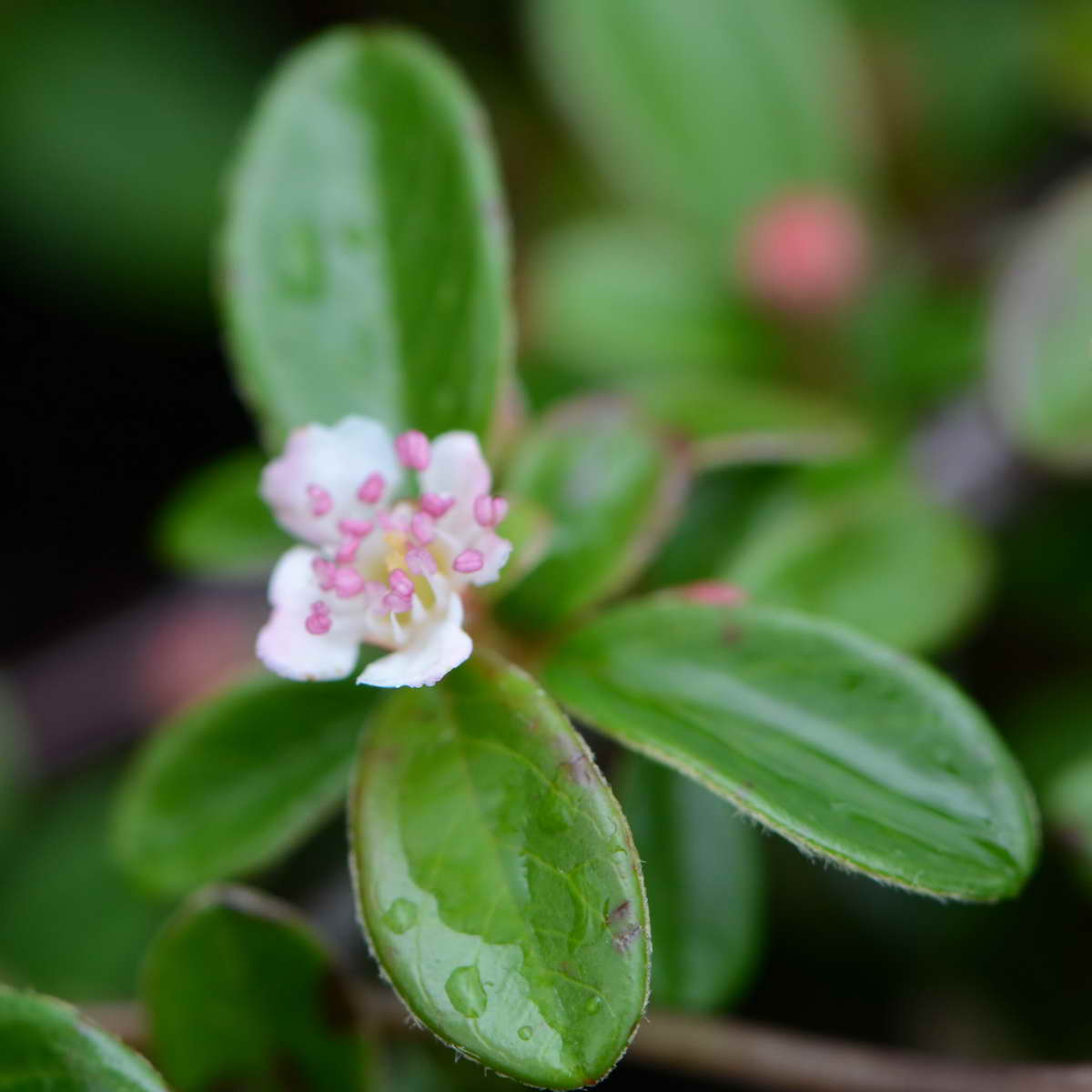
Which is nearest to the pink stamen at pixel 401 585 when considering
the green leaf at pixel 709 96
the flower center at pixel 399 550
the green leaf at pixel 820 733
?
the flower center at pixel 399 550

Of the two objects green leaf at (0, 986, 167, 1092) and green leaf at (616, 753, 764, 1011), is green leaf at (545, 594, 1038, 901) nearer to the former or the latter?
green leaf at (616, 753, 764, 1011)

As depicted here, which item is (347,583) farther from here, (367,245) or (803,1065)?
(803,1065)

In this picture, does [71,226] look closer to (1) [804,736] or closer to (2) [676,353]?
(2) [676,353]

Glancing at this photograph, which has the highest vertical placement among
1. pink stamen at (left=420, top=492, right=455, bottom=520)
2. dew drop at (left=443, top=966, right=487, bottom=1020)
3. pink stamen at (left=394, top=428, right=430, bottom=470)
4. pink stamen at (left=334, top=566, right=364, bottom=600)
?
pink stamen at (left=394, top=428, right=430, bottom=470)

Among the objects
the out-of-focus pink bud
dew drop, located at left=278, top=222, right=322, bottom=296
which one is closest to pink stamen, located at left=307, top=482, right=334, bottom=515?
dew drop, located at left=278, top=222, right=322, bottom=296

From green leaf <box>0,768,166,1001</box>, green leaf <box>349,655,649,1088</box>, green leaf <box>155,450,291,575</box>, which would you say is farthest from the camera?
green leaf <box>0,768,166,1001</box>
